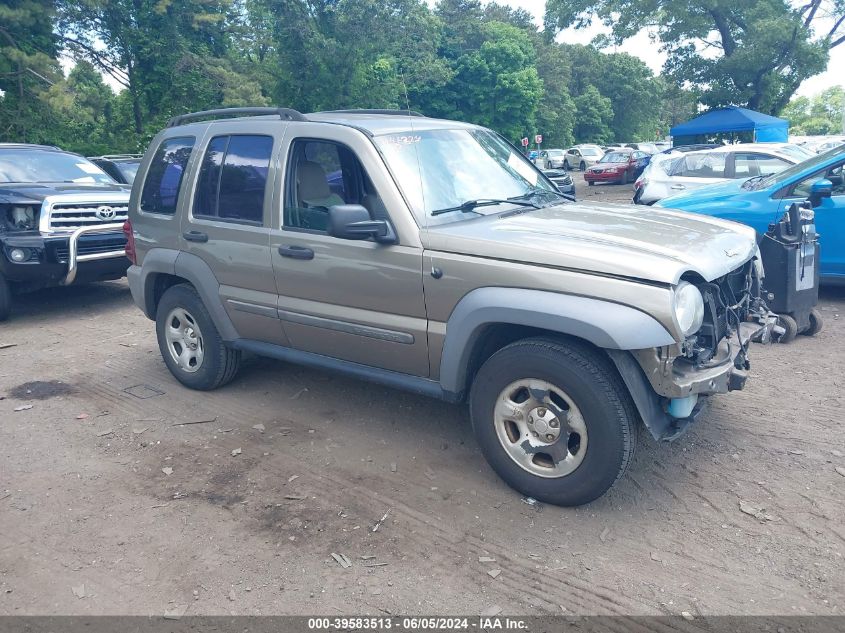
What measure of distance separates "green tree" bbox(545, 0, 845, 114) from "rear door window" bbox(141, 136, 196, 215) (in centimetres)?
2713

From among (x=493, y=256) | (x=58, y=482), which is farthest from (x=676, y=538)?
(x=58, y=482)

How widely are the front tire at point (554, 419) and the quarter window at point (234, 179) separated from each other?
207 centimetres

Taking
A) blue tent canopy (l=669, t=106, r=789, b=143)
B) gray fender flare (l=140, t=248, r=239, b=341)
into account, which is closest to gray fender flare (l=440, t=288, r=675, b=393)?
gray fender flare (l=140, t=248, r=239, b=341)

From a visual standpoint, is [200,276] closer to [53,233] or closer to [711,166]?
[53,233]

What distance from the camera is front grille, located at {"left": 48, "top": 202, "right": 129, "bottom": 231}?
313 inches

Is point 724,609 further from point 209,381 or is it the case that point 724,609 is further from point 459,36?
point 459,36

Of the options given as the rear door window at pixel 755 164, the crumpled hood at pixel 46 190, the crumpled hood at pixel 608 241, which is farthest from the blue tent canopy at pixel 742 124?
the crumpled hood at pixel 608 241

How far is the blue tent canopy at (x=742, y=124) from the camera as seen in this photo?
26.7 m

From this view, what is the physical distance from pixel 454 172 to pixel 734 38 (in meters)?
30.0

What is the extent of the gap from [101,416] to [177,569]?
2.31 meters

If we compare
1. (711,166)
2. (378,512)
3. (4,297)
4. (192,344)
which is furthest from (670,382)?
(711,166)

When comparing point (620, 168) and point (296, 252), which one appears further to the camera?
point (620, 168)

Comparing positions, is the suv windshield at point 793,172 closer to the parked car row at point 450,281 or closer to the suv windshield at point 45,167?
the parked car row at point 450,281

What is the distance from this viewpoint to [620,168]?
29.1 metres
